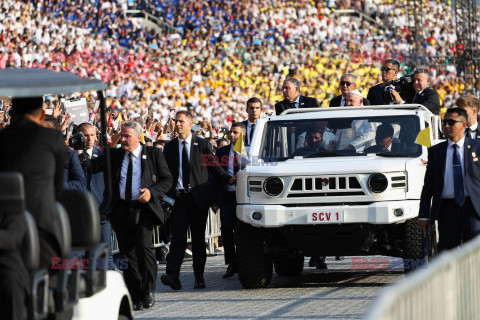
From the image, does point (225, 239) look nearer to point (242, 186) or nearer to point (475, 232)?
point (242, 186)

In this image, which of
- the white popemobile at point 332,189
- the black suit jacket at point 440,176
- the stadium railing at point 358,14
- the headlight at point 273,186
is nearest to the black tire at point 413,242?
the white popemobile at point 332,189

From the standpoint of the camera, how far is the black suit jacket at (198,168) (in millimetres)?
12484

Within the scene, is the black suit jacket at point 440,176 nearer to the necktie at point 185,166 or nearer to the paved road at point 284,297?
the paved road at point 284,297

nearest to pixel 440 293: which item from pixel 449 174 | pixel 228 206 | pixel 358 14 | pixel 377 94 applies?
pixel 449 174

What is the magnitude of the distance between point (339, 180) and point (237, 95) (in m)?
28.1

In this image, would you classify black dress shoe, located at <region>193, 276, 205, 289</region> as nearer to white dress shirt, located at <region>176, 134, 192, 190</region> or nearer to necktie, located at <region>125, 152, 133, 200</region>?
white dress shirt, located at <region>176, 134, 192, 190</region>

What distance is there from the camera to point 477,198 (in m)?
9.12

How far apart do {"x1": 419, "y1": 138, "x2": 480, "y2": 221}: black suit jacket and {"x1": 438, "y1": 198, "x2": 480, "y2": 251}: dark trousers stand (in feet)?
0.26

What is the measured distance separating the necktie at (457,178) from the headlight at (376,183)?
2.13 meters

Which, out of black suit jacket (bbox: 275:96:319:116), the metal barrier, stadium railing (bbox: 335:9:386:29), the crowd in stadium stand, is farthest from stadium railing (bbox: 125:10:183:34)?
the metal barrier

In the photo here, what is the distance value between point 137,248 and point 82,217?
4.96 m

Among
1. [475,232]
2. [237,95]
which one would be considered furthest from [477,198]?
[237,95]

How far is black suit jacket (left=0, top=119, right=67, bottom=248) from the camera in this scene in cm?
548

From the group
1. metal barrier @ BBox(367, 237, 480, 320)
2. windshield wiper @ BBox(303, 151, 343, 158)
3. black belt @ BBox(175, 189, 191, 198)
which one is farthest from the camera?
black belt @ BBox(175, 189, 191, 198)
